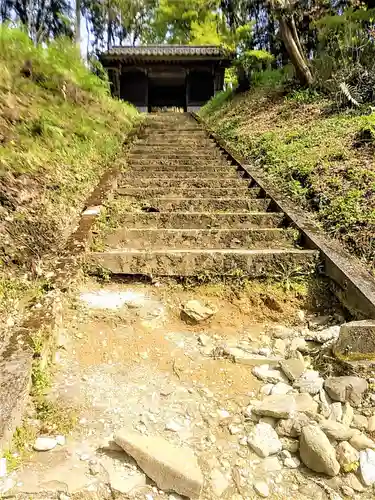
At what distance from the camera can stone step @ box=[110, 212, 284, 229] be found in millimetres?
3855

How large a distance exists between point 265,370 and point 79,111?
5545mm

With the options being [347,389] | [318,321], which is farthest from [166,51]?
[347,389]

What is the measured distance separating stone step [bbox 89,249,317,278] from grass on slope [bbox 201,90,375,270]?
1.96 feet

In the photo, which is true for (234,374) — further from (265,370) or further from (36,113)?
(36,113)

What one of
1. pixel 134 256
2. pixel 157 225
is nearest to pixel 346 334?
pixel 134 256

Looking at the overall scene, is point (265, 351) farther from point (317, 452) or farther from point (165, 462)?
point (165, 462)

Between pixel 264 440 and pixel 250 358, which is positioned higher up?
pixel 250 358

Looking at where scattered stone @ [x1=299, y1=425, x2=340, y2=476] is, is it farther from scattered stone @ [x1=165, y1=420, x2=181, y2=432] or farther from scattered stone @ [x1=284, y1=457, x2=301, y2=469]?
scattered stone @ [x1=165, y1=420, x2=181, y2=432]

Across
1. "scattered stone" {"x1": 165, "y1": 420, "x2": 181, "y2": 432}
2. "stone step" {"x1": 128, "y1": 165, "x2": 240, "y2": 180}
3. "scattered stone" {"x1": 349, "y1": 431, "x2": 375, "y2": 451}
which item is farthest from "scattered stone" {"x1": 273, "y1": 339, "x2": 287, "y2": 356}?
"stone step" {"x1": 128, "y1": 165, "x2": 240, "y2": 180}

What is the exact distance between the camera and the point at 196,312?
8.70ft

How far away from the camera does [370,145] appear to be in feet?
15.6

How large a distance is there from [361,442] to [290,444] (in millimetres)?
287

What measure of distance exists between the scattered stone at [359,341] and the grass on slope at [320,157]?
3.28 ft

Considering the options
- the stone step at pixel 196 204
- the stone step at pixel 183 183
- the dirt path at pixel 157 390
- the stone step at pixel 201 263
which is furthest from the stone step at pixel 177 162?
the dirt path at pixel 157 390
